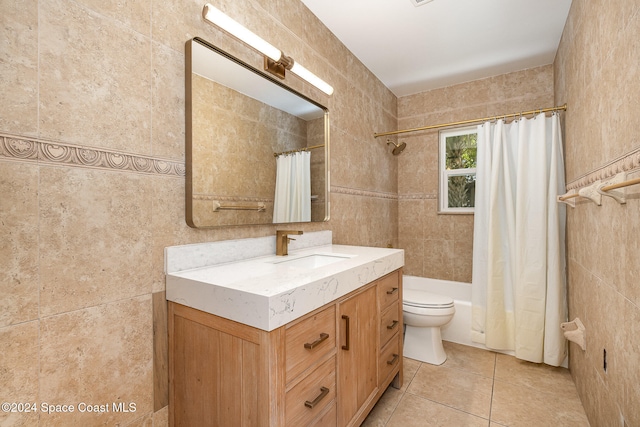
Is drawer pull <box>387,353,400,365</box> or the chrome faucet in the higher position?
the chrome faucet

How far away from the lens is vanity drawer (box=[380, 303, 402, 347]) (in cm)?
166

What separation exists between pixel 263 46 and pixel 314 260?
44.7 inches

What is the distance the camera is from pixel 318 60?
6.72 feet

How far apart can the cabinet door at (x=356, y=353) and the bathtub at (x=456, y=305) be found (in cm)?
134

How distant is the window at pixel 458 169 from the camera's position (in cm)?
305

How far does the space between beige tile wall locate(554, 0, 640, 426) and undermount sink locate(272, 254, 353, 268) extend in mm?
1120

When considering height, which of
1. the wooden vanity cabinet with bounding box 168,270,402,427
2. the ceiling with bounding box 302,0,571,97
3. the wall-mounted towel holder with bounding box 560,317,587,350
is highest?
the ceiling with bounding box 302,0,571,97

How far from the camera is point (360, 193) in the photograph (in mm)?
2559

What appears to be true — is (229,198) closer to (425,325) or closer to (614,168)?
(614,168)

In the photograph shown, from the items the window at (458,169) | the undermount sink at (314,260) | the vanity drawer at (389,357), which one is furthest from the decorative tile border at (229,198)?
the window at (458,169)

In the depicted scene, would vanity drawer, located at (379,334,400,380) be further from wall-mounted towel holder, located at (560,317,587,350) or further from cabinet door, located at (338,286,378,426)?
wall-mounted towel holder, located at (560,317,587,350)

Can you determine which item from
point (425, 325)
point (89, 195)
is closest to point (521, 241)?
point (425, 325)

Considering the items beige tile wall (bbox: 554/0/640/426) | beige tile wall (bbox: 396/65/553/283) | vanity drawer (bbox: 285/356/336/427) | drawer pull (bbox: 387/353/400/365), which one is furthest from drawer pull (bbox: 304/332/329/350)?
beige tile wall (bbox: 396/65/553/283)

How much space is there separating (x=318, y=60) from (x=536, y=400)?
2.55 meters
